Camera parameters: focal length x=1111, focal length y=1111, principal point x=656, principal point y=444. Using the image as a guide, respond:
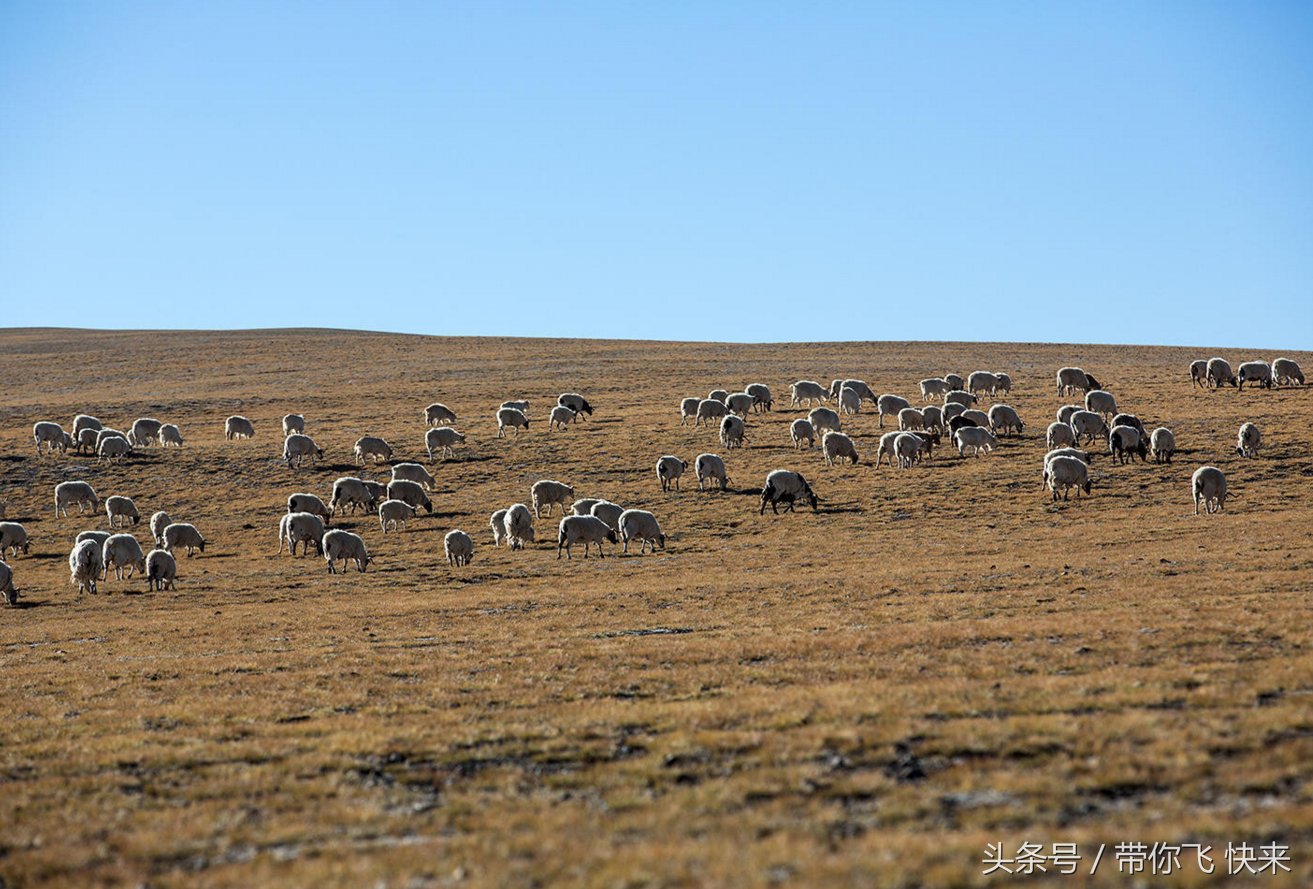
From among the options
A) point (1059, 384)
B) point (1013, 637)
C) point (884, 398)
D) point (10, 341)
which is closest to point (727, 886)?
point (1013, 637)

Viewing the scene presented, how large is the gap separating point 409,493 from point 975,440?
23.6 meters

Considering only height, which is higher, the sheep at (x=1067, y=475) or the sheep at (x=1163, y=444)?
the sheep at (x=1163, y=444)

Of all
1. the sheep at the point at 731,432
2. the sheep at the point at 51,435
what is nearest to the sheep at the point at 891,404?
the sheep at the point at 731,432

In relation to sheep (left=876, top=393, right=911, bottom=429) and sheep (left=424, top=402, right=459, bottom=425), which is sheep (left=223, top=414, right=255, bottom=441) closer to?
sheep (left=424, top=402, right=459, bottom=425)

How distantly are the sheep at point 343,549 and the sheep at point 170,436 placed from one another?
1120 inches

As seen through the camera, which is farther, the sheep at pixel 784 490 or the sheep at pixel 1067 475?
the sheep at pixel 784 490

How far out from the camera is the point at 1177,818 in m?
8.56

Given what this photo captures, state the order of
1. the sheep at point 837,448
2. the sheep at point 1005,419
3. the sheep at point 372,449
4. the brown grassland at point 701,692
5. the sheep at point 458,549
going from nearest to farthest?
the brown grassland at point 701,692
the sheep at point 458,549
the sheep at point 837,448
the sheep at point 1005,419
the sheep at point 372,449

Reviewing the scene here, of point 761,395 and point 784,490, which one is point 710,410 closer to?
point 761,395

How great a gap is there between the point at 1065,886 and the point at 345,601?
24.2 m

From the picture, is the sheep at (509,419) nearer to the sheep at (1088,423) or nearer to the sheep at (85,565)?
the sheep at (85,565)

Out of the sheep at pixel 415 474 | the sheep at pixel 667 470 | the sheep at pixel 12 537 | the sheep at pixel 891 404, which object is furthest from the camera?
the sheep at pixel 891 404

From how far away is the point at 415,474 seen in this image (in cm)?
4719

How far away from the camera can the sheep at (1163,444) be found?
43.8m
